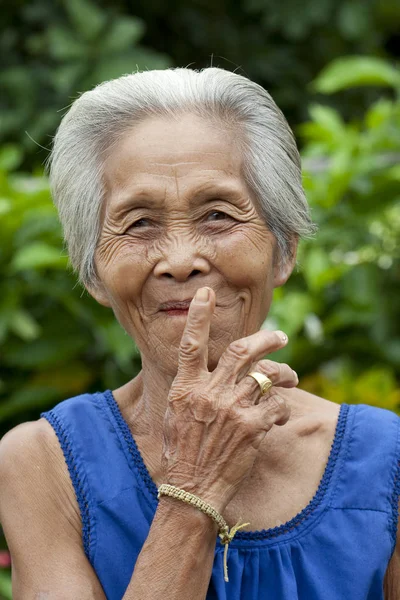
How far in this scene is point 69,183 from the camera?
8.36ft

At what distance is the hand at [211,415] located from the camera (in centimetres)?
223

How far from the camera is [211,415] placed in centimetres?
223

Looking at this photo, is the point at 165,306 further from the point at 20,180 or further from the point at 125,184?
the point at 20,180

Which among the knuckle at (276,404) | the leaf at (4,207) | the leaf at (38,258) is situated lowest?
the knuckle at (276,404)

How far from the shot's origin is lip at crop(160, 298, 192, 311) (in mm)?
2371

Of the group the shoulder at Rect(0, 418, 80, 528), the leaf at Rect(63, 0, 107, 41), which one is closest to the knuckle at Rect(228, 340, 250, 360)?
the shoulder at Rect(0, 418, 80, 528)

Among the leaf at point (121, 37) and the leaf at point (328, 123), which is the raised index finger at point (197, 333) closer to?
the leaf at point (328, 123)

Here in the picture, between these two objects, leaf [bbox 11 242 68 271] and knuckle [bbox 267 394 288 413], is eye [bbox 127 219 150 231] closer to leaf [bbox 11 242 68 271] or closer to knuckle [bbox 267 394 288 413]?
knuckle [bbox 267 394 288 413]

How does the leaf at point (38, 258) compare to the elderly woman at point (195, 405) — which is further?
the leaf at point (38, 258)

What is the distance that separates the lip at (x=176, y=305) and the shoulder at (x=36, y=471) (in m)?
0.47

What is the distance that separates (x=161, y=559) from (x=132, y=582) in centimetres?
8

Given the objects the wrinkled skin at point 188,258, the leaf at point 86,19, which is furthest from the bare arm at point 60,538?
the leaf at point 86,19

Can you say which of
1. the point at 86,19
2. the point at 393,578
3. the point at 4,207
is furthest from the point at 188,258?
the point at 86,19

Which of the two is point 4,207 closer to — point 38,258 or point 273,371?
point 38,258
